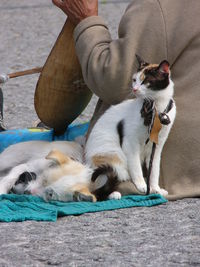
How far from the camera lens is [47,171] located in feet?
13.6

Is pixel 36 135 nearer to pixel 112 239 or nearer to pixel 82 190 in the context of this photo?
pixel 82 190

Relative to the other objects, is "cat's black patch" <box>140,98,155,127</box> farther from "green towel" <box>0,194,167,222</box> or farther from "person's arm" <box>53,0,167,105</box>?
"green towel" <box>0,194,167,222</box>

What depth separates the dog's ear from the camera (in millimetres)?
4074

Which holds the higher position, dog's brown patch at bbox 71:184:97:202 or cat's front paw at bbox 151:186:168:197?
dog's brown patch at bbox 71:184:97:202

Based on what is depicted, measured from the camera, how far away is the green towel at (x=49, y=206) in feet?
12.2

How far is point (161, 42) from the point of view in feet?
13.5

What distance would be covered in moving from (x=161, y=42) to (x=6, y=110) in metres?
2.97

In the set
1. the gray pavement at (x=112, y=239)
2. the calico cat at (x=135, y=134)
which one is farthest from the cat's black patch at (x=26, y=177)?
the gray pavement at (x=112, y=239)

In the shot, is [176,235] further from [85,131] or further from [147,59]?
[85,131]

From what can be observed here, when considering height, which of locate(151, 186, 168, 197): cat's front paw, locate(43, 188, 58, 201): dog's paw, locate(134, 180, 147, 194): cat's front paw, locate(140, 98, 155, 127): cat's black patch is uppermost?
locate(140, 98, 155, 127): cat's black patch

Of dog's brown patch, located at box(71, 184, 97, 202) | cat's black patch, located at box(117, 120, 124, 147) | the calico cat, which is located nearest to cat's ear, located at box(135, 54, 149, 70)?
the calico cat

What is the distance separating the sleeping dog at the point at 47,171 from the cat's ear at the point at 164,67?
0.69 m

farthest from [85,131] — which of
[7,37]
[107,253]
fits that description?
[7,37]

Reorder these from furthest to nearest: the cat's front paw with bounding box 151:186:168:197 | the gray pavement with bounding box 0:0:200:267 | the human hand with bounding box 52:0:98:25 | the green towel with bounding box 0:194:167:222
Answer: the human hand with bounding box 52:0:98:25
the cat's front paw with bounding box 151:186:168:197
the green towel with bounding box 0:194:167:222
the gray pavement with bounding box 0:0:200:267
